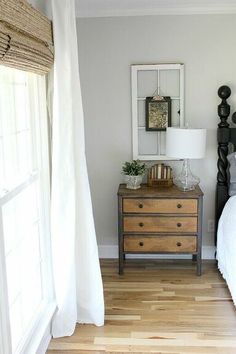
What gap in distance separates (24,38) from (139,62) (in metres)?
1.91

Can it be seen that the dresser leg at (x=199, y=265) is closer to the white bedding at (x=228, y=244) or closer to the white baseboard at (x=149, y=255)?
the white bedding at (x=228, y=244)

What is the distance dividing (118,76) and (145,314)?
6.78 ft

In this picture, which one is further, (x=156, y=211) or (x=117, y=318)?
(x=156, y=211)

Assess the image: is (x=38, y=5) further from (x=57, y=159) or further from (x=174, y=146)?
(x=174, y=146)

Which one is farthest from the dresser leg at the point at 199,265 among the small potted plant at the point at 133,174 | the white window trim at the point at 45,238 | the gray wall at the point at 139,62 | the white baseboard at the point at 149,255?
the white window trim at the point at 45,238

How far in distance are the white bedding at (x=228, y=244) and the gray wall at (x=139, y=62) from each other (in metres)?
0.45

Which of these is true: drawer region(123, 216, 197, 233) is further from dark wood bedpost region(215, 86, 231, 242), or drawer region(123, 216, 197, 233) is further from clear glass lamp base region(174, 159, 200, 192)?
dark wood bedpost region(215, 86, 231, 242)

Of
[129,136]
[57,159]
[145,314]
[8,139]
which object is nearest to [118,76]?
[129,136]

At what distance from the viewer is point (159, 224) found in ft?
11.9

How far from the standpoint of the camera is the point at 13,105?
2.32 metres

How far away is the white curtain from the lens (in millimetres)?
2525

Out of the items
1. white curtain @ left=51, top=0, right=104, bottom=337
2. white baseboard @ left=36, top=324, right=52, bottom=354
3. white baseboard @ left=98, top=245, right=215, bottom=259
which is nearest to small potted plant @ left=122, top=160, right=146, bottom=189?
white baseboard @ left=98, top=245, right=215, bottom=259

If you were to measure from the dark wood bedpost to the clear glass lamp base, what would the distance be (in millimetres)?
237

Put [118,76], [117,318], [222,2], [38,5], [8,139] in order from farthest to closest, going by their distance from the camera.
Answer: [118,76] → [222,2] → [117,318] → [38,5] → [8,139]
